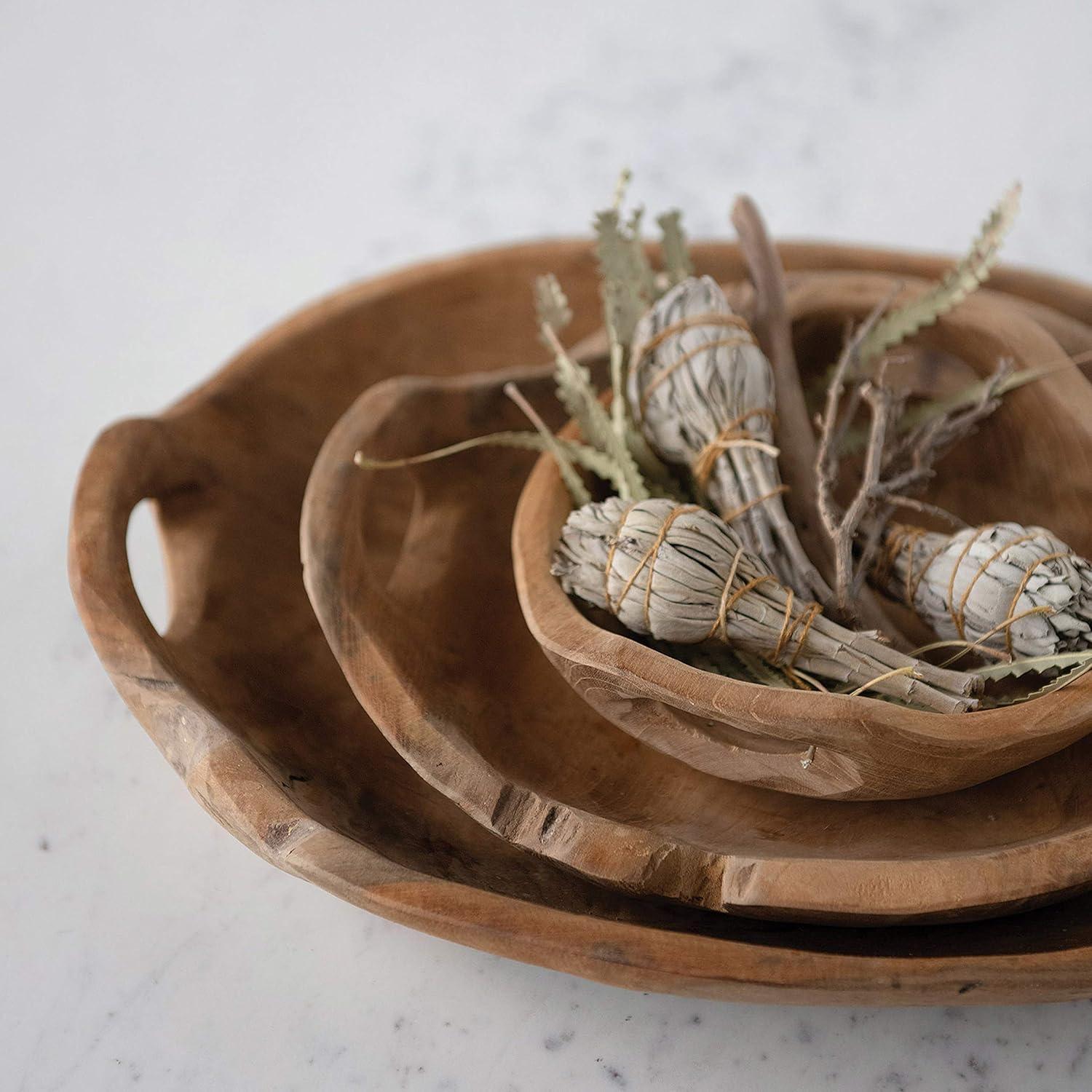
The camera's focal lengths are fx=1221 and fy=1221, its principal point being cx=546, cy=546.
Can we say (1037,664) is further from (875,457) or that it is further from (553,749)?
(553,749)

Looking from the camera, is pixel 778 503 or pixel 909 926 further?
pixel 778 503

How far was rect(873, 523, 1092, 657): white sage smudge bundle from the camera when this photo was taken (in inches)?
25.9

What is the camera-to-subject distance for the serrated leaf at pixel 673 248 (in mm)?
843

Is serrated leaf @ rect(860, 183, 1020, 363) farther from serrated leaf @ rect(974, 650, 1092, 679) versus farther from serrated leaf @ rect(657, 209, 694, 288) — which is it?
serrated leaf @ rect(974, 650, 1092, 679)

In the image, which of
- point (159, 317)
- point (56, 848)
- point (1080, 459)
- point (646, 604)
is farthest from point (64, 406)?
point (1080, 459)

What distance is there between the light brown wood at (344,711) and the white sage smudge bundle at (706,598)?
5.6 inches

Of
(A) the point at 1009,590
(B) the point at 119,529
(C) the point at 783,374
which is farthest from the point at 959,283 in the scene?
(B) the point at 119,529

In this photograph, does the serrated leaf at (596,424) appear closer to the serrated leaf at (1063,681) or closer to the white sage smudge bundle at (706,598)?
the white sage smudge bundle at (706,598)

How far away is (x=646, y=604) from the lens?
667mm

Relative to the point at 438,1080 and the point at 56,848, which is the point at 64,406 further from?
the point at 438,1080

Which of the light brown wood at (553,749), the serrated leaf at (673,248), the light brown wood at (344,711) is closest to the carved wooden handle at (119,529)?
the light brown wood at (344,711)

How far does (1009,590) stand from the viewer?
66 cm

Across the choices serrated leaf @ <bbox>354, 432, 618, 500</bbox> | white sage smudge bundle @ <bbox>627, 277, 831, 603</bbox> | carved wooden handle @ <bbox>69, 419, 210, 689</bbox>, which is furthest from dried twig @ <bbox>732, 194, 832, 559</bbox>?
carved wooden handle @ <bbox>69, 419, 210, 689</bbox>

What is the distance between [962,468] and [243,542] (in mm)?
500
